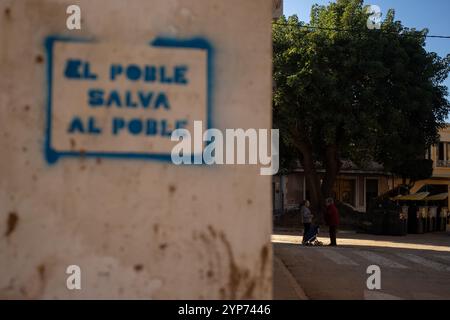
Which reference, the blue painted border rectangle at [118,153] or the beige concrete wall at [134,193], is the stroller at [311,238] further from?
the blue painted border rectangle at [118,153]

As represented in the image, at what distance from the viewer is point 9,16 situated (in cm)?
333

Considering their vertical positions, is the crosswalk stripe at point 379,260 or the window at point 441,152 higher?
the window at point 441,152

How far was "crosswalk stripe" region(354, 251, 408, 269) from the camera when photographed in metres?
11.1

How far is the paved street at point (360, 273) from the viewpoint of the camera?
24.5 ft

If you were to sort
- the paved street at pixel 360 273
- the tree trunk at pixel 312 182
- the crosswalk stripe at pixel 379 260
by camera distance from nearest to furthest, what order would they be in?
the paved street at pixel 360 273 < the crosswalk stripe at pixel 379 260 < the tree trunk at pixel 312 182

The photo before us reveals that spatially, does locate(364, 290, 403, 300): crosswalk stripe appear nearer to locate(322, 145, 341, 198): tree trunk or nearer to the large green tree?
the large green tree

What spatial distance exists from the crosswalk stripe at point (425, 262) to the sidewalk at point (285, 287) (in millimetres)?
3863

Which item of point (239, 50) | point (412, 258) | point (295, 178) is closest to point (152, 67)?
point (239, 50)

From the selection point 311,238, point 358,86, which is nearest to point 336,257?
point 311,238

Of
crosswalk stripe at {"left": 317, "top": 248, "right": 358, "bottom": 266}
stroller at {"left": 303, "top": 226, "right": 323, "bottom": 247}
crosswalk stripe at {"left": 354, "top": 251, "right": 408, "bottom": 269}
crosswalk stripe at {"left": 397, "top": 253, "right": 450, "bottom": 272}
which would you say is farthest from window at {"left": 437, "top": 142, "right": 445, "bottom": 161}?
crosswalk stripe at {"left": 317, "top": 248, "right": 358, "bottom": 266}

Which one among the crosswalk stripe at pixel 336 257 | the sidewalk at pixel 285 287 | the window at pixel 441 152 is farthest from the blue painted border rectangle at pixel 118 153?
the window at pixel 441 152

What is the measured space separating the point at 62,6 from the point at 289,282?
583 centimetres
